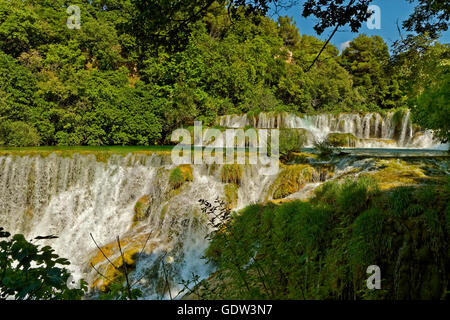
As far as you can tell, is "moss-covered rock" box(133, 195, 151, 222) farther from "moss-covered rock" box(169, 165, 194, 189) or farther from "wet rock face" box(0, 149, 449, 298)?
"moss-covered rock" box(169, 165, 194, 189)

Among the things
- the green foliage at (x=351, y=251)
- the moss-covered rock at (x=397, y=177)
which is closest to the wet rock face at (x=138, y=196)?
the moss-covered rock at (x=397, y=177)

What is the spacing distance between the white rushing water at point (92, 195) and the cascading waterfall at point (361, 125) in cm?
684

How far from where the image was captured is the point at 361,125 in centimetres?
1784

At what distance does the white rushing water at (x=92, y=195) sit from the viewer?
358 inches

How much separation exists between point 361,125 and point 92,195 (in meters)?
17.0

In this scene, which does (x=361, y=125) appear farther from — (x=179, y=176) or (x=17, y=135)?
(x=17, y=135)

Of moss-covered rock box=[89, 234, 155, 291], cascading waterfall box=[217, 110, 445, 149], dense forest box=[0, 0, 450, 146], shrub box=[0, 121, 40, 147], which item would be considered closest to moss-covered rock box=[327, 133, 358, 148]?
cascading waterfall box=[217, 110, 445, 149]

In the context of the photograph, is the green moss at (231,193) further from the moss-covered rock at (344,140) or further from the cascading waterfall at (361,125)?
the moss-covered rock at (344,140)

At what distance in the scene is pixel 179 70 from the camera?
2262 centimetres

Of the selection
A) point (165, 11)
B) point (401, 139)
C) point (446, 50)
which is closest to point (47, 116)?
point (165, 11)

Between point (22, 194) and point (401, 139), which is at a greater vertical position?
point (401, 139)
